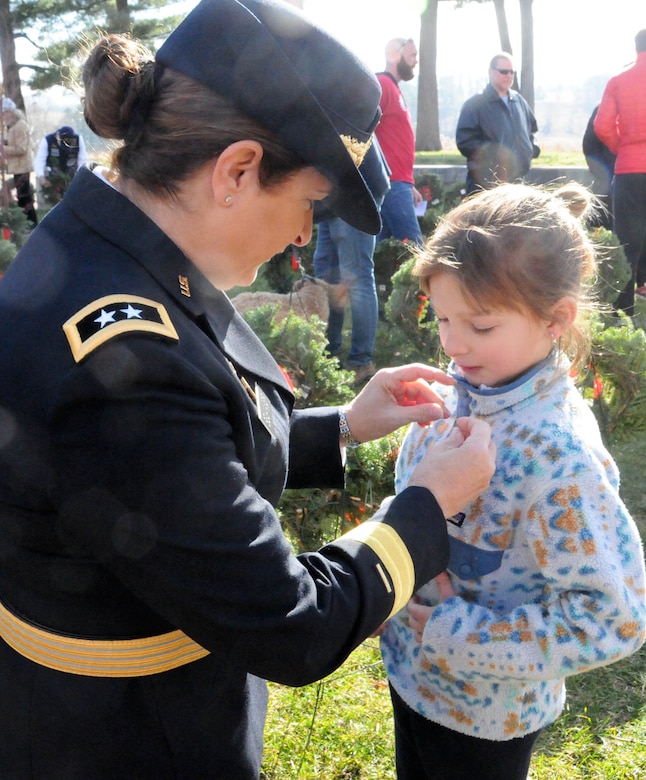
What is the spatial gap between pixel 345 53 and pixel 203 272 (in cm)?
42

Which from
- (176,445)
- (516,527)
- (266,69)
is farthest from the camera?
(516,527)

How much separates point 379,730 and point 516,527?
1.53 m

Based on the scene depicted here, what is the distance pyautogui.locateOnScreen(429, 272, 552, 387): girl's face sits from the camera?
1.55 metres

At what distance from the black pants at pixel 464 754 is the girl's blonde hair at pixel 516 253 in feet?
2.65

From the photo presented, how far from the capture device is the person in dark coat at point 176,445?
1.07 m

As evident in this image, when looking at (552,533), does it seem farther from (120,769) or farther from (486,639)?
(120,769)

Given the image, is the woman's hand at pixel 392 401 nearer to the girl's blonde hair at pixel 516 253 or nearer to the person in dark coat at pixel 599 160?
the girl's blonde hair at pixel 516 253

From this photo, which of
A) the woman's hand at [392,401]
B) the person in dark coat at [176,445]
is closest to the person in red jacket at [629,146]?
the woman's hand at [392,401]

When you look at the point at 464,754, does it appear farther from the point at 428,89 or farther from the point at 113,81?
the point at 428,89

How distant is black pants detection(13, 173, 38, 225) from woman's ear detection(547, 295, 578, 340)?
35.4ft

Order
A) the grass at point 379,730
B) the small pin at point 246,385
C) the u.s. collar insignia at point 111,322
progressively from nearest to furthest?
the u.s. collar insignia at point 111,322
the small pin at point 246,385
the grass at point 379,730

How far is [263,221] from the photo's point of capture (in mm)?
1319

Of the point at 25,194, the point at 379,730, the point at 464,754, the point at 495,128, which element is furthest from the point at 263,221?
the point at 25,194

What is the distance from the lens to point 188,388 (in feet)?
3.63
